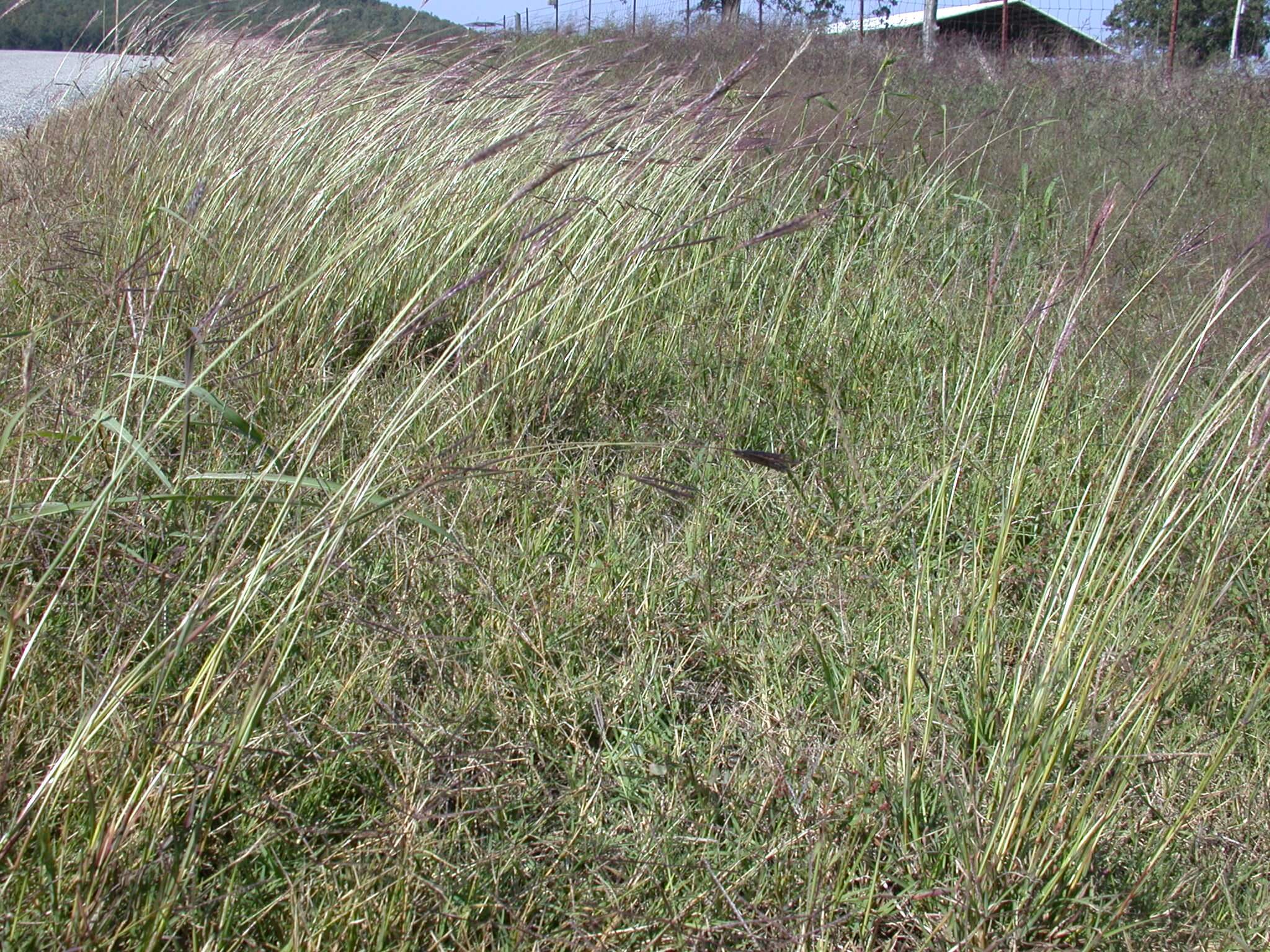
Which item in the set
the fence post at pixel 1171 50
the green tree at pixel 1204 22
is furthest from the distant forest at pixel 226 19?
the green tree at pixel 1204 22

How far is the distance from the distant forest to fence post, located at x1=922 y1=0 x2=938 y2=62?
8.00 metres

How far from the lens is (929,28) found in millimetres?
12297

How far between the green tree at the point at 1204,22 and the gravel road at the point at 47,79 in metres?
29.2

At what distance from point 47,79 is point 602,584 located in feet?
39.8

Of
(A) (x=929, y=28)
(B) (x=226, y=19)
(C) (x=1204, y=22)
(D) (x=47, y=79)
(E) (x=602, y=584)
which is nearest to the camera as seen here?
(E) (x=602, y=584)

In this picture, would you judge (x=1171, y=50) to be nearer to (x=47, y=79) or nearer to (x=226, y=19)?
(x=226, y=19)

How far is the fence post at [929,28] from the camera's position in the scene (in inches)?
459

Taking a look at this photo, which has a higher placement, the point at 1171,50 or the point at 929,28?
the point at 929,28

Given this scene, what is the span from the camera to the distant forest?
4.09m

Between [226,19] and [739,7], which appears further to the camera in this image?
[739,7]

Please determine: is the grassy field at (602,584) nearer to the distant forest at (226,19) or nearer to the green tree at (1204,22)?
the distant forest at (226,19)

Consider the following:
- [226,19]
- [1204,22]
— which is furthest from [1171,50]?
[1204,22]

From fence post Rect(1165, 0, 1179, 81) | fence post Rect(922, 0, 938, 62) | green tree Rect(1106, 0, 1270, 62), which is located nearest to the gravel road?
fence post Rect(922, 0, 938, 62)

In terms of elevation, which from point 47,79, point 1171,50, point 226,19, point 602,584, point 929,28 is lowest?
point 602,584
